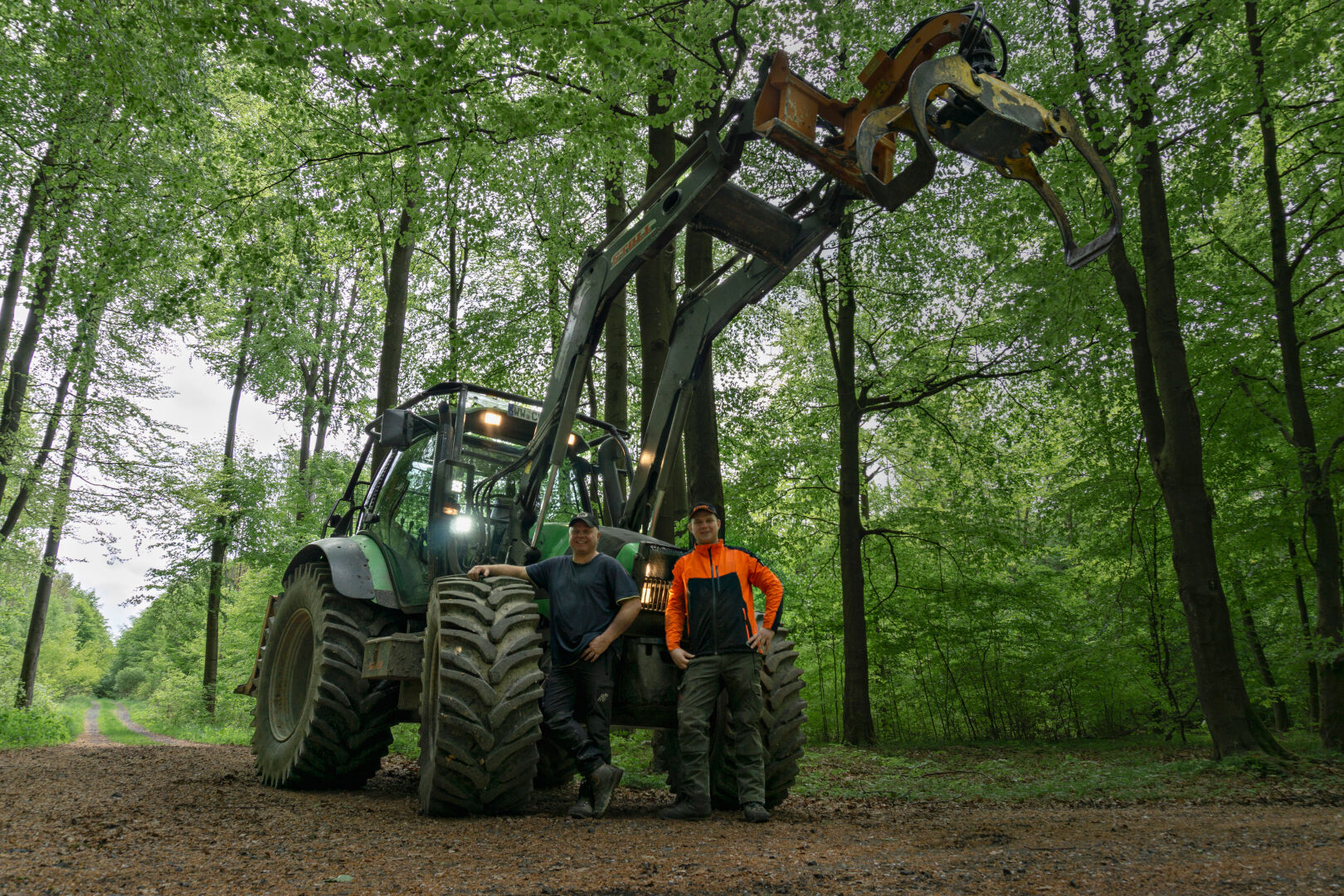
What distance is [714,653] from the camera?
513cm

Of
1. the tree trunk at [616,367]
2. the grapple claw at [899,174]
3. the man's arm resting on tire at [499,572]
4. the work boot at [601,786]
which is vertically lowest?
the work boot at [601,786]

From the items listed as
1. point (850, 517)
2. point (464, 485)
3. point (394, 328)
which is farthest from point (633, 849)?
point (394, 328)

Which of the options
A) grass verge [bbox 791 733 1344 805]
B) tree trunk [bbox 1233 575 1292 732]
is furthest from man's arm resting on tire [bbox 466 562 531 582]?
tree trunk [bbox 1233 575 1292 732]

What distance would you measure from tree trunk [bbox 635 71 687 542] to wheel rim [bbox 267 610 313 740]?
3.81 metres

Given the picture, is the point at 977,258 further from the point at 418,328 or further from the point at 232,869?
the point at 232,869

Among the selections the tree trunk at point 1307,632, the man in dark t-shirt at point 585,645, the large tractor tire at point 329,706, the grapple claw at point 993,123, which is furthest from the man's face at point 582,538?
the tree trunk at point 1307,632

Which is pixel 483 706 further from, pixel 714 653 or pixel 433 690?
pixel 714 653

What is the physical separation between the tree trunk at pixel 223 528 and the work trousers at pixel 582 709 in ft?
56.9

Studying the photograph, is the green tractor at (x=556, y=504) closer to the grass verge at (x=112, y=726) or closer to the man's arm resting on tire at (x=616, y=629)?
the man's arm resting on tire at (x=616, y=629)

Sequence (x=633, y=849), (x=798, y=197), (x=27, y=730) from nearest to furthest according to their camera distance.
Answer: (x=633, y=849) → (x=798, y=197) → (x=27, y=730)

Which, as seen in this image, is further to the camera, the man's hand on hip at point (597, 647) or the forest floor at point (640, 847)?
the man's hand on hip at point (597, 647)

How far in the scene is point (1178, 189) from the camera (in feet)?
31.3

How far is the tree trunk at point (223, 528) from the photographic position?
20.2m

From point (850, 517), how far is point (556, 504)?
8.21m
